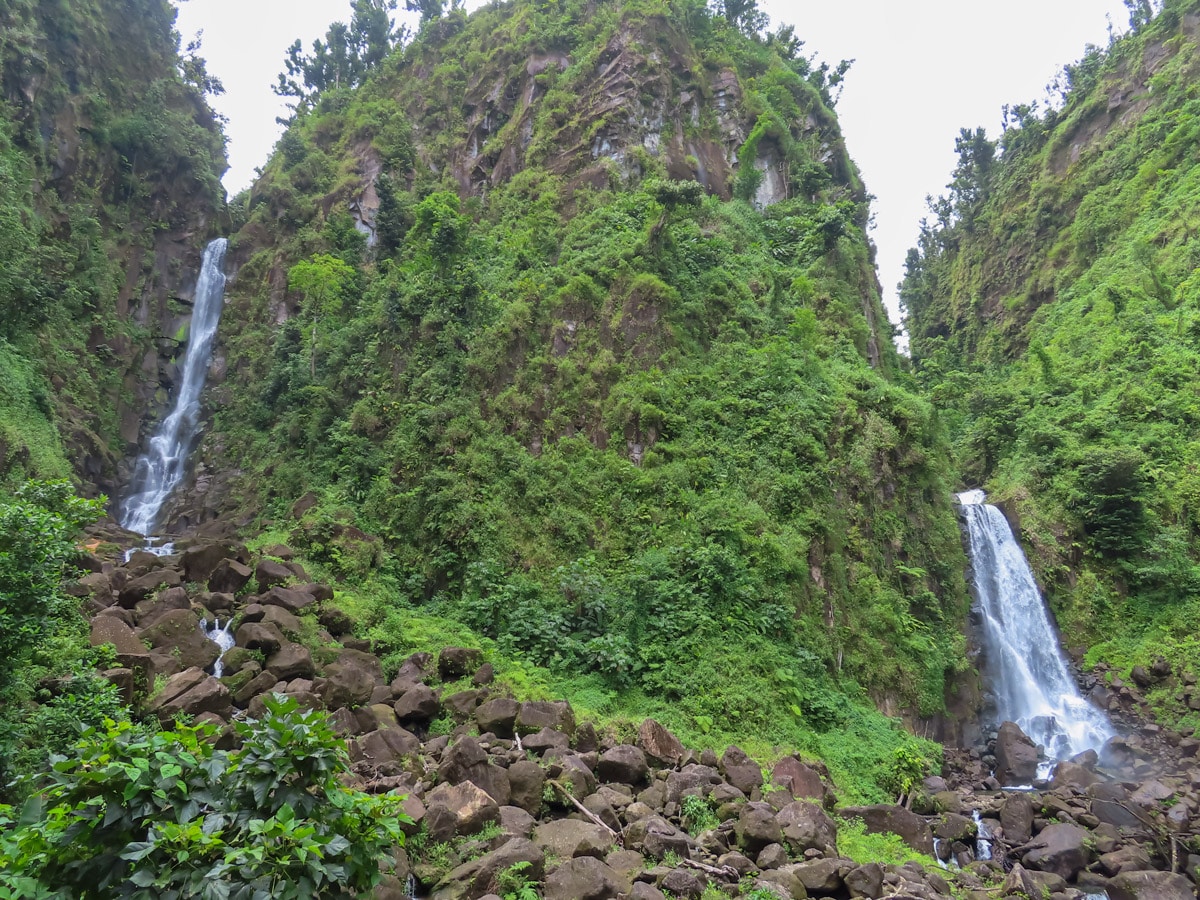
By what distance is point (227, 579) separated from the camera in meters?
13.5

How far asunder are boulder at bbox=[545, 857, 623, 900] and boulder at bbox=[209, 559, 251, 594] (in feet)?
32.6

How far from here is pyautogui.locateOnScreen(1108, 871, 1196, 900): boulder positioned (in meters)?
9.43

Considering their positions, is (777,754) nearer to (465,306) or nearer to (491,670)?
(491,670)

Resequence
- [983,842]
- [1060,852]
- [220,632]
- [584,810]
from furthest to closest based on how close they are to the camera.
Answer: [220,632], [983,842], [1060,852], [584,810]

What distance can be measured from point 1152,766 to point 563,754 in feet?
49.7

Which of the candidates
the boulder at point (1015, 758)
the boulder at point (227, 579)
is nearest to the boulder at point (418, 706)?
the boulder at point (227, 579)

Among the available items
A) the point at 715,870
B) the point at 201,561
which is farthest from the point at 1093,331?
the point at 201,561

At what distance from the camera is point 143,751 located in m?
4.14

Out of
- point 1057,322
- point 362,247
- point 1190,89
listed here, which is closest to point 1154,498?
point 1057,322

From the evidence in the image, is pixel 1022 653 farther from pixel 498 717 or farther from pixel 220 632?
pixel 220 632

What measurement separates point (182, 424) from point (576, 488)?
18954 millimetres

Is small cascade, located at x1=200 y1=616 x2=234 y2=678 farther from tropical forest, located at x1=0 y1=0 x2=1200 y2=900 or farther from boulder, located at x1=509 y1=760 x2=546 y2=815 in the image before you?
boulder, located at x1=509 y1=760 x2=546 y2=815

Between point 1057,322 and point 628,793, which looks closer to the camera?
point 628,793

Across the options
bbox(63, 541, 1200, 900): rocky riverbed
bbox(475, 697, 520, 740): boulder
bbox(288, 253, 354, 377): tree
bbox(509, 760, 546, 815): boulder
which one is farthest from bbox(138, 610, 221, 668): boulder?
bbox(288, 253, 354, 377): tree
